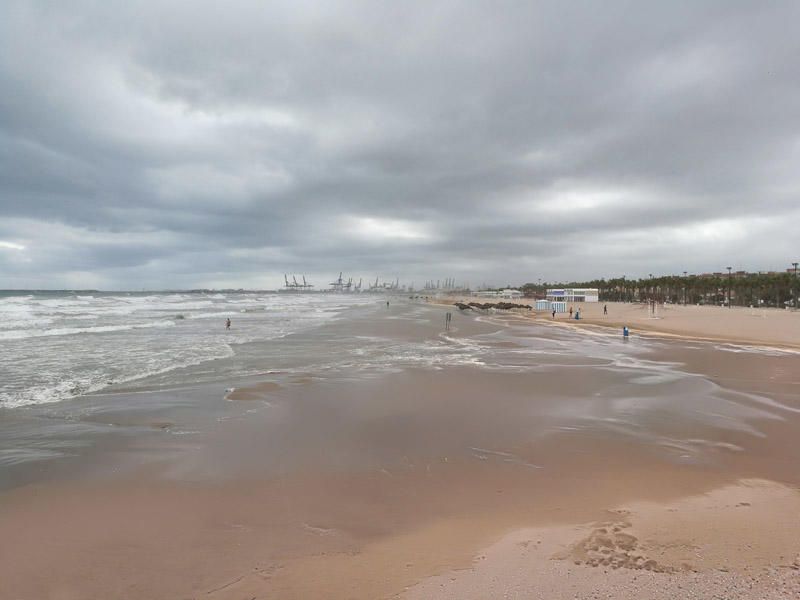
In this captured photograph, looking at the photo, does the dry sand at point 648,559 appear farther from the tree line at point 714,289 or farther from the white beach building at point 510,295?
the white beach building at point 510,295

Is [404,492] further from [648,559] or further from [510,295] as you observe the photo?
[510,295]

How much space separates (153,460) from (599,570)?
6819mm

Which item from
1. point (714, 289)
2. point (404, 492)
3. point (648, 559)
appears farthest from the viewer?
point (714, 289)

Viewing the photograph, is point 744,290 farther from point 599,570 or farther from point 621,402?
point 599,570

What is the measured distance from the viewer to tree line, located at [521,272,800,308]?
7331 cm

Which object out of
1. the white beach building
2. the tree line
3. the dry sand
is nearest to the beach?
the dry sand

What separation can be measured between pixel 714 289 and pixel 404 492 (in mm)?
107052

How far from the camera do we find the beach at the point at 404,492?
404 centimetres

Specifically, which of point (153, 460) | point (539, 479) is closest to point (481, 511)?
point (539, 479)

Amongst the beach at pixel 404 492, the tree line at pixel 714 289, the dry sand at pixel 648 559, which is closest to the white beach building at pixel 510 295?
the tree line at pixel 714 289

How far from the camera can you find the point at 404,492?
236 inches

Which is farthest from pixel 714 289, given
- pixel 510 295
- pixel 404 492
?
pixel 404 492

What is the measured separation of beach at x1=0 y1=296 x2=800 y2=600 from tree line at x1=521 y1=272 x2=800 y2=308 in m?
80.4

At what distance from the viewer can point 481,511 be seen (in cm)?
540
